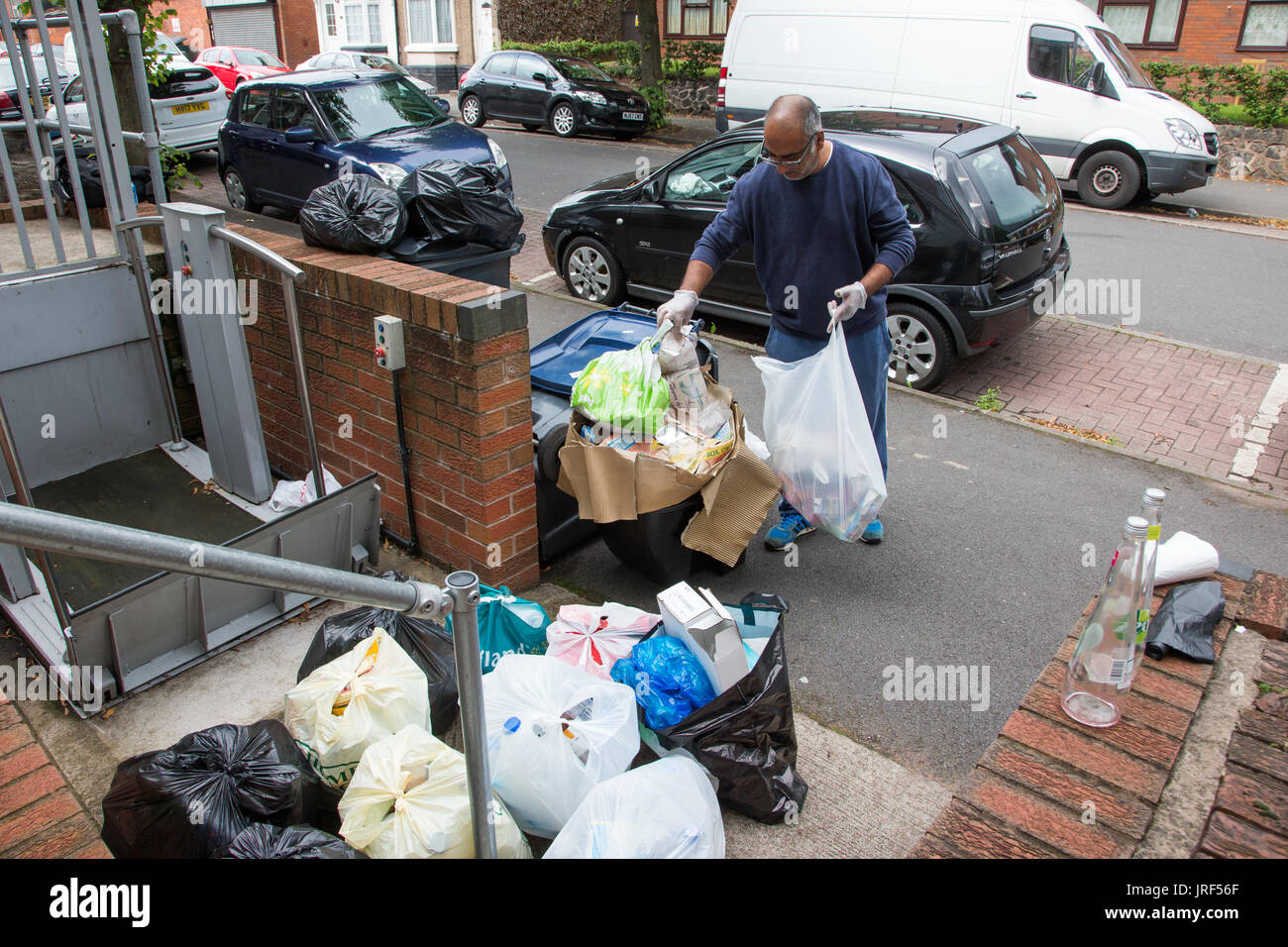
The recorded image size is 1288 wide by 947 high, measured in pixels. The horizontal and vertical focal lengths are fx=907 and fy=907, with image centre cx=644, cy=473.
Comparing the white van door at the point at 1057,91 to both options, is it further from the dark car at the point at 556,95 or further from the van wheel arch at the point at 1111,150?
the dark car at the point at 556,95

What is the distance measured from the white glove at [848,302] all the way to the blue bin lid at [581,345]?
99cm

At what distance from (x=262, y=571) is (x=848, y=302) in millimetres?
2848

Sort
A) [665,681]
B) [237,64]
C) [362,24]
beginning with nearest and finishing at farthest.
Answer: [665,681], [237,64], [362,24]

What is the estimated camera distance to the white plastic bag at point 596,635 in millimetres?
3008

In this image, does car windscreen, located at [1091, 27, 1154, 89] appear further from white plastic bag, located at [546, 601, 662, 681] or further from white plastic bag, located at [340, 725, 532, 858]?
white plastic bag, located at [340, 725, 532, 858]

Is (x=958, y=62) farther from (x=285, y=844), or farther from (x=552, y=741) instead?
(x=285, y=844)

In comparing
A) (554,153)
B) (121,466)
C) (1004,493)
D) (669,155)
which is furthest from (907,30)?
(121,466)

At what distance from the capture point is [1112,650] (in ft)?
6.51

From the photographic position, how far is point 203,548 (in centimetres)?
126

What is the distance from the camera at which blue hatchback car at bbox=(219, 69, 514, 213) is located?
9625 millimetres

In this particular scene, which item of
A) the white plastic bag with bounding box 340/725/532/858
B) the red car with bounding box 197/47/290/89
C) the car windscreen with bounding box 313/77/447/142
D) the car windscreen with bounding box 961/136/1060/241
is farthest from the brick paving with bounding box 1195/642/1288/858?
the red car with bounding box 197/47/290/89

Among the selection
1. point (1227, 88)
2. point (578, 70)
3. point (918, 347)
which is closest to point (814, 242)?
point (918, 347)
